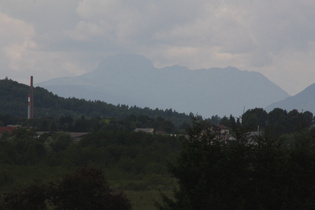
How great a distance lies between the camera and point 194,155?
2711 cm

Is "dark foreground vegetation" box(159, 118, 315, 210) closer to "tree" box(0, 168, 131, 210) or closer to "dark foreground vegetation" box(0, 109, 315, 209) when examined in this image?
"dark foreground vegetation" box(0, 109, 315, 209)

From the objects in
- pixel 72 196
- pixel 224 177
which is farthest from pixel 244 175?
pixel 72 196

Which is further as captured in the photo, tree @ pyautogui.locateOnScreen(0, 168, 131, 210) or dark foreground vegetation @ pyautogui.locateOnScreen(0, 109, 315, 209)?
tree @ pyautogui.locateOnScreen(0, 168, 131, 210)

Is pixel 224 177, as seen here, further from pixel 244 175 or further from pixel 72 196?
pixel 72 196

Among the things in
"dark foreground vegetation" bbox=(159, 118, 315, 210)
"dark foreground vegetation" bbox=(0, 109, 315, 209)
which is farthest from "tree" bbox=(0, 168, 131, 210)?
"dark foreground vegetation" bbox=(159, 118, 315, 210)

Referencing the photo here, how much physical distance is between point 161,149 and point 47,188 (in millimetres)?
50067

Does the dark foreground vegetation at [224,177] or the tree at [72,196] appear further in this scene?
the tree at [72,196]

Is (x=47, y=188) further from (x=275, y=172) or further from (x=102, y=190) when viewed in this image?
(x=275, y=172)

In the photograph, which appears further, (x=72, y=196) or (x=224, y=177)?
(x=72, y=196)

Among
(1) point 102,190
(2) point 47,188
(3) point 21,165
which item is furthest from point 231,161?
(3) point 21,165

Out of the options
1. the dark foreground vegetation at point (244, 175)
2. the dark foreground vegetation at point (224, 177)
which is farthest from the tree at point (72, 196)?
the dark foreground vegetation at point (244, 175)

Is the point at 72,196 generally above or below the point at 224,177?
below

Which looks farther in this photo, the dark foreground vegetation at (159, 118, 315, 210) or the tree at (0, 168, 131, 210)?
the tree at (0, 168, 131, 210)

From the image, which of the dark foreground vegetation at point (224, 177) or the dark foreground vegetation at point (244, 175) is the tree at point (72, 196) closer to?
the dark foreground vegetation at point (224, 177)
